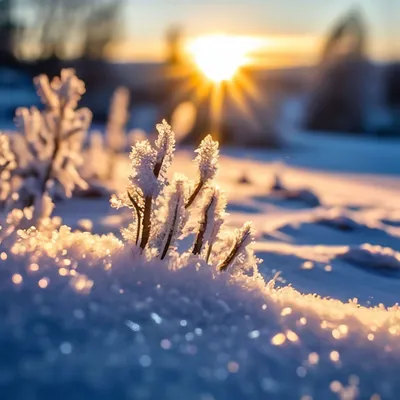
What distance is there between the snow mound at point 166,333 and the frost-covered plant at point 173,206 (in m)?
0.17

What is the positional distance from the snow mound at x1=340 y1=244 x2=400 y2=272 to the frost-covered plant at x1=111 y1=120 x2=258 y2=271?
83.0 inches

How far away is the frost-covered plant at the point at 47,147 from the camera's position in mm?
5520

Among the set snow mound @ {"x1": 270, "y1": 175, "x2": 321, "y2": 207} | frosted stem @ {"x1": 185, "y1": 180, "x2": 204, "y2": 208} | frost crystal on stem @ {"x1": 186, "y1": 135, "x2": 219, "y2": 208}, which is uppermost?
frost crystal on stem @ {"x1": 186, "y1": 135, "x2": 219, "y2": 208}

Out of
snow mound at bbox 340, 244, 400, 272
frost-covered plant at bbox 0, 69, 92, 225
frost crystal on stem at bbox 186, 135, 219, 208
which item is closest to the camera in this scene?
frost crystal on stem at bbox 186, 135, 219, 208

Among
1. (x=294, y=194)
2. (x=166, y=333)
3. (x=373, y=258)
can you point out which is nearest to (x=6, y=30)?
(x=294, y=194)

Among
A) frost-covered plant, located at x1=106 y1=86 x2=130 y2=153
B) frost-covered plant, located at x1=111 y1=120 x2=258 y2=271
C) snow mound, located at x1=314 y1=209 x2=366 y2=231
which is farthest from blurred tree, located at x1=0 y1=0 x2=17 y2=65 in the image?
frost-covered plant, located at x1=111 y1=120 x2=258 y2=271

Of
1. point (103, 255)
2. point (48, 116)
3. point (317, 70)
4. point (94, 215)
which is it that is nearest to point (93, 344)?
point (103, 255)

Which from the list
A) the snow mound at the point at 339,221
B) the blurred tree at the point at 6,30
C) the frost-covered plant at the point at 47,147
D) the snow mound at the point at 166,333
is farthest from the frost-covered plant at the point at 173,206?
the blurred tree at the point at 6,30

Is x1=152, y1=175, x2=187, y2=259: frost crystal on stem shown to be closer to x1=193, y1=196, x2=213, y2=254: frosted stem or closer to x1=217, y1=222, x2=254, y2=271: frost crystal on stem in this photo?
x1=193, y1=196, x2=213, y2=254: frosted stem

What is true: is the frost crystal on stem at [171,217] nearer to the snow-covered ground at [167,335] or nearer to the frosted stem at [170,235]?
the frosted stem at [170,235]

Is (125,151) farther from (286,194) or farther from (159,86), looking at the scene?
(159,86)

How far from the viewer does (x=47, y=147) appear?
6152 millimetres

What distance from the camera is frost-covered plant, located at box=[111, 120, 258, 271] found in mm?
3705

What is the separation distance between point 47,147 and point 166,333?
3524mm
